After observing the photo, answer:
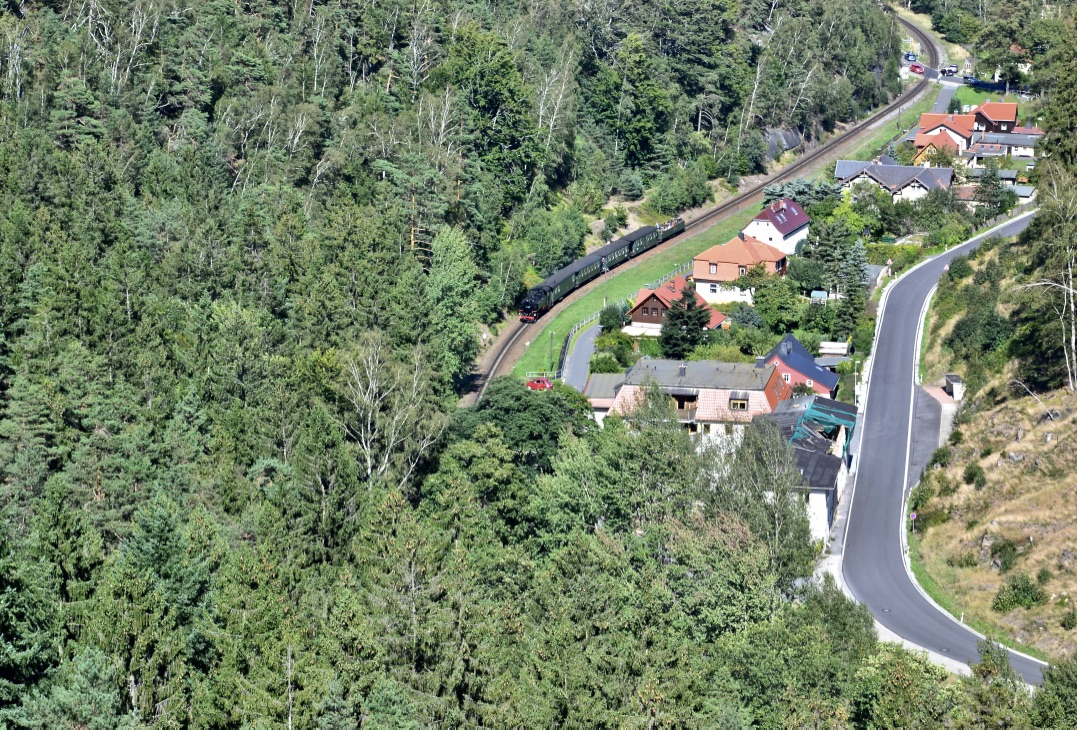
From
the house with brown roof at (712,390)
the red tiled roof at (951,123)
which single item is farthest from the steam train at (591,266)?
the red tiled roof at (951,123)

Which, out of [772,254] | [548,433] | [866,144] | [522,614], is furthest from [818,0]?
[522,614]

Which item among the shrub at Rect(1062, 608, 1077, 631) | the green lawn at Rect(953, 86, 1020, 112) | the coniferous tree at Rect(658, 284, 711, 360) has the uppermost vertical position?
the green lawn at Rect(953, 86, 1020, 112)

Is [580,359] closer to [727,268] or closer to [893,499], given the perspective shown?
[727,268]

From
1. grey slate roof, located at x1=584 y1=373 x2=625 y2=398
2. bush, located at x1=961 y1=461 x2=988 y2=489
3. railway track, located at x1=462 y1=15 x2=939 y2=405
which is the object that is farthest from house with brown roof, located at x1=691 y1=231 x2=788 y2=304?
bush, located at x1=961 y1=461 x2=988 y2=489

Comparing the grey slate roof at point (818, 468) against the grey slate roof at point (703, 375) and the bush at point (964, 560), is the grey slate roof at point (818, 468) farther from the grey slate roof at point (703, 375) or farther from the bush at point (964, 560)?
the grey slate roof at point (703, 375)

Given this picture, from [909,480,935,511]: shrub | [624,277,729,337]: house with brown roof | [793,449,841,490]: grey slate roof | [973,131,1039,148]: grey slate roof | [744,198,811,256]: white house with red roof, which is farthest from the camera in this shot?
[973,131,1039,148]: grey slate roof

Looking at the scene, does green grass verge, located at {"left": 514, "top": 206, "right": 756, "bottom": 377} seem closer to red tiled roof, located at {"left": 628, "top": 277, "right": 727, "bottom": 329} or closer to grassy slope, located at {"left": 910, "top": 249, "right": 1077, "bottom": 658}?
red tiled roof, located at {"left": 628, "top": 277, "right": 727, "bottom": 329}
